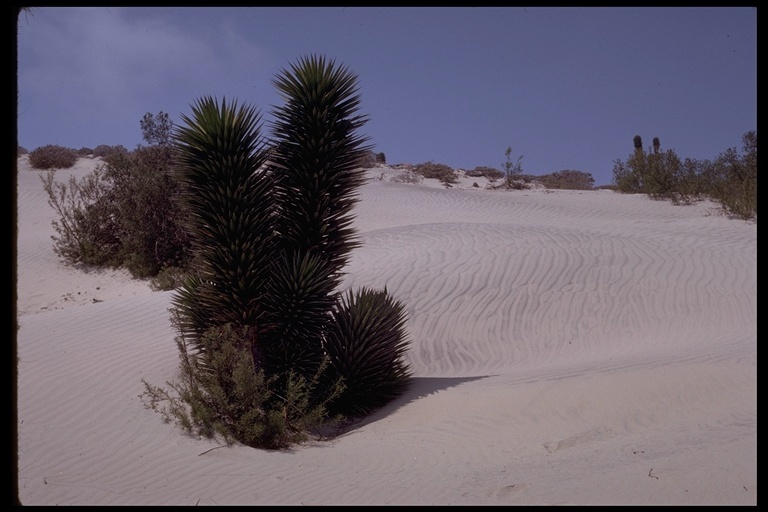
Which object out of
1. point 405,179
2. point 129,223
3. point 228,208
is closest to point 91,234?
point 129,223

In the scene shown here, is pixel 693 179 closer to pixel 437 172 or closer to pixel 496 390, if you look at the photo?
pixel 496 390

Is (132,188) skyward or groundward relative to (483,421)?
skyward

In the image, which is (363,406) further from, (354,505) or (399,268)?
(399,268)

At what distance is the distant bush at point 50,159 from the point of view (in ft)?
102

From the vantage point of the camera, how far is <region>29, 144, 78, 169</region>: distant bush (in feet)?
102

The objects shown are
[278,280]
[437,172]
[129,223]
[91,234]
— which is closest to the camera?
[278,280]

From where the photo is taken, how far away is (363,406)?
27.8 feet

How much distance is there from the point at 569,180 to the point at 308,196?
38.6m

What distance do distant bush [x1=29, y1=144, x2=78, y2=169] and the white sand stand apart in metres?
17.2

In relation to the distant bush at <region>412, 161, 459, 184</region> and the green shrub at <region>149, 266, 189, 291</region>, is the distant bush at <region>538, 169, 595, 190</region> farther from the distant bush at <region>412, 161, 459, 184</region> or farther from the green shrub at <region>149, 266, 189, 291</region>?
the green shrub at <region>149, 266, 189, 291</region>

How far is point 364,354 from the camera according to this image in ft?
27.2

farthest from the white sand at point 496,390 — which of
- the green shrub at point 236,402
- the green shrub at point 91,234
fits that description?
the green shrub at point 91,234

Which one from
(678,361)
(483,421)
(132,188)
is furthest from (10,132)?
(132,188)

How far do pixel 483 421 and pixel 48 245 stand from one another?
17.9 metres
